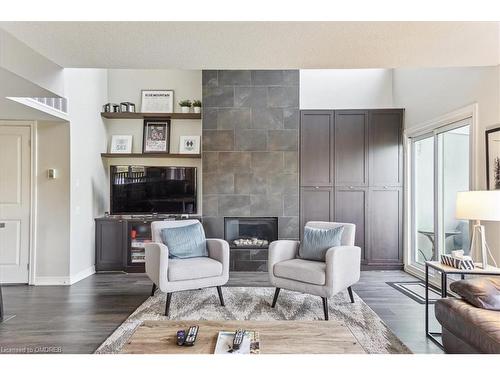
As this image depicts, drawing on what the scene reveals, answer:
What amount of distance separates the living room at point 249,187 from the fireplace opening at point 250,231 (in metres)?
0.04

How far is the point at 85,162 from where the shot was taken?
439 cm

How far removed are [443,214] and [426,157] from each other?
0.88 m

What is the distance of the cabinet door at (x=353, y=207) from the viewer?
4.72 m

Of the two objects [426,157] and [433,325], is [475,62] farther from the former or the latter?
[433,325]

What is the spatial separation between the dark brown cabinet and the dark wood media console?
248 cm

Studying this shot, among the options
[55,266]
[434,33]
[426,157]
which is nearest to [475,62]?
[434,33]

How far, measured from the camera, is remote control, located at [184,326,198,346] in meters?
1.62

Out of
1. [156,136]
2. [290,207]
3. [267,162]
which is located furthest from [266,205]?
[156,136]

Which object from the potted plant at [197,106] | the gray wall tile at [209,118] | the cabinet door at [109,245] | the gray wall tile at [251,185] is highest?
the potted plant at [197,106]

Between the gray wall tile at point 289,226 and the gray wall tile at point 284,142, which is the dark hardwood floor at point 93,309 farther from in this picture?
the gray wall tile at point 284,142

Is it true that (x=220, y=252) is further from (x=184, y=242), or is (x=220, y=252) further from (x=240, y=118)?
(x=240, y=118)

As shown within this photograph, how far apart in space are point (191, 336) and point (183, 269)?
1.39 metres

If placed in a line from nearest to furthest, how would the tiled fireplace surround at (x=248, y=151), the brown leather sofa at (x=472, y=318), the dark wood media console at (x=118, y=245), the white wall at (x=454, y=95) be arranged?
the brown leather sofa at (x=472, y=318), the white wall at (x=454, y=95), the dark wood media console at (x=118, y=245), the tiled fireplace surround at (x=248, y=151)

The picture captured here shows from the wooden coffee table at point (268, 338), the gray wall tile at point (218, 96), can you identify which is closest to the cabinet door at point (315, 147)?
the gray wall tile at point (218, 96)
